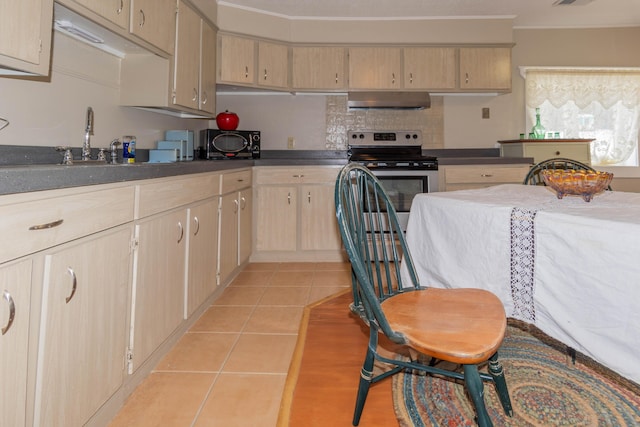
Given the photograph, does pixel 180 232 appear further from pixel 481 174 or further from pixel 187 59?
pixel 481 174

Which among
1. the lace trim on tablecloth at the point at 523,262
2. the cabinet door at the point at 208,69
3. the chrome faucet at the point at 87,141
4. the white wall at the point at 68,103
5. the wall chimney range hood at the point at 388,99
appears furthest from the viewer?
the wall chimney range hood at the point at 388,99

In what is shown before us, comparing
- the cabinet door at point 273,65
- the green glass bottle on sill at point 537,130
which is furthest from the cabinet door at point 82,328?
Result: the green glass bottle on sill at point 537,130

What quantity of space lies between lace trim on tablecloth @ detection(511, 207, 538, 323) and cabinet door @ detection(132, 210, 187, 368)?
1346 millimetres

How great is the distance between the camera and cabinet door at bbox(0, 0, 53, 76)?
130 centimetres

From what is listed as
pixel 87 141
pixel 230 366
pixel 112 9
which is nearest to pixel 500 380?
pixel 230 366

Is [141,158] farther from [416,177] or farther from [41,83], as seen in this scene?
[416,177]

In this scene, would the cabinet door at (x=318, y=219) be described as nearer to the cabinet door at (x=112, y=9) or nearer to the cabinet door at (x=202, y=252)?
the cabinet door at (x=202, y=252)

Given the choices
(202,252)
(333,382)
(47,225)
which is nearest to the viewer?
(47,225)

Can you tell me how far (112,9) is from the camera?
191cm

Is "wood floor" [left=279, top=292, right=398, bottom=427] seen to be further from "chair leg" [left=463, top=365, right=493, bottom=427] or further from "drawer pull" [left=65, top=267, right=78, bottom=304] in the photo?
"drawer pull" [left=65, top=267, right=78, bottom=304]

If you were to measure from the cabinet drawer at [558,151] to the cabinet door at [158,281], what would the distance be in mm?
3450

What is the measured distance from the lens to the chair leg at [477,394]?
0.94m

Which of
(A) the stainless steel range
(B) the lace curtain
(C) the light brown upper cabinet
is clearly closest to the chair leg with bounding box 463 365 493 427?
(A) the stainless steel range

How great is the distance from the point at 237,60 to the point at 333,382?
3052 mm
